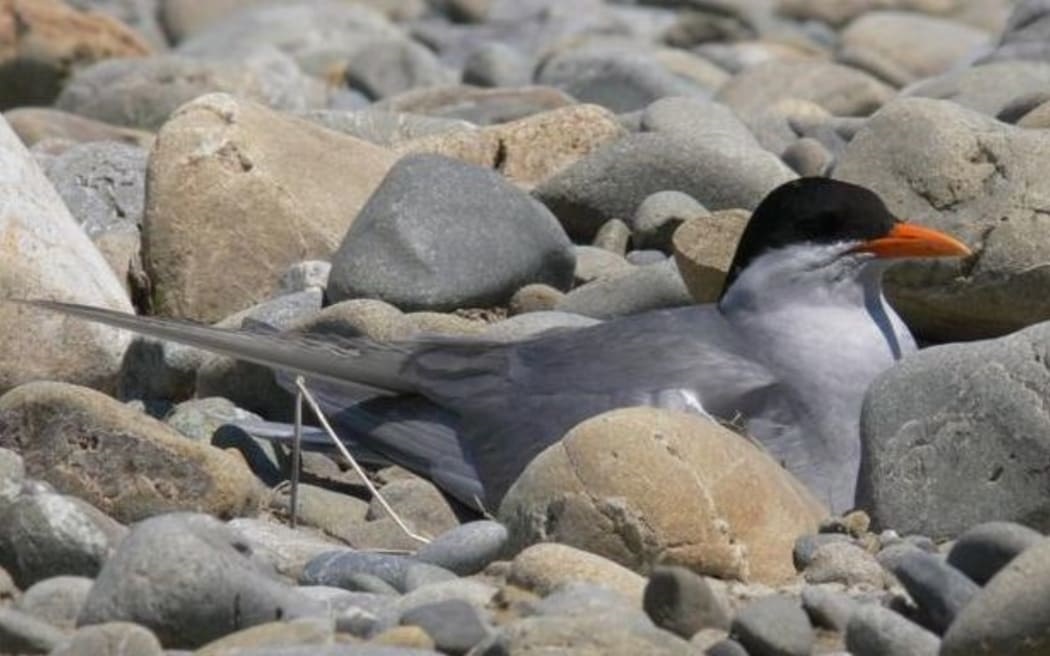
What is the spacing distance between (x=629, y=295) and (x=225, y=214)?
987 mm

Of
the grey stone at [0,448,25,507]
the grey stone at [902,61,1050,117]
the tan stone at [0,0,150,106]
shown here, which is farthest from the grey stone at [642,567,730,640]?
the tan stone at [0,0,150,106]

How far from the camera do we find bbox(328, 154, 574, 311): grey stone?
7.14 metres

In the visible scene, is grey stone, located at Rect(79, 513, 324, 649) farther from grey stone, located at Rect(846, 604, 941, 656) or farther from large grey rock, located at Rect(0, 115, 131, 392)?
large grey rock, located at Rect(0, 115, 131, 392)

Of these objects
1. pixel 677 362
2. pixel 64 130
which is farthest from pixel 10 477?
pixel 64 130

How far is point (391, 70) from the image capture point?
13062mm

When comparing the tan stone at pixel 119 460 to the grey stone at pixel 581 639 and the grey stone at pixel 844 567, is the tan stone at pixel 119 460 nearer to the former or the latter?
the grey stone at pixel 844 567

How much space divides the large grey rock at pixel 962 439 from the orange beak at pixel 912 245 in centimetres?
77

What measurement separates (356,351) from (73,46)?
238 inches

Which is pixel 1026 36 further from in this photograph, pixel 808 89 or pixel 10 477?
pixel 10 477

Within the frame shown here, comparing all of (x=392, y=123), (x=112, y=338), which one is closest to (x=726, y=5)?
(x=392, y=123)

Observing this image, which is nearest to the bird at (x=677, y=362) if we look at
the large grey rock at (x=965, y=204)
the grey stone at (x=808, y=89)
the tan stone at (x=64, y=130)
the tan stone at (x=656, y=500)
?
the large grey rock at (x=965, y=204)

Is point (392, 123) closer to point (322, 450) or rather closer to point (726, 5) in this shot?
point (322, 450)

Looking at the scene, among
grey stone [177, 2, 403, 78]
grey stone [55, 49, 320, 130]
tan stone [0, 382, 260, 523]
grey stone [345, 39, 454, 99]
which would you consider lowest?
grey stone [177, 2, 403, 78]

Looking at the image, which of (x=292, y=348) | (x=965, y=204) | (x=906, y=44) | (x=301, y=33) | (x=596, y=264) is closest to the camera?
(x=292, y=348)
